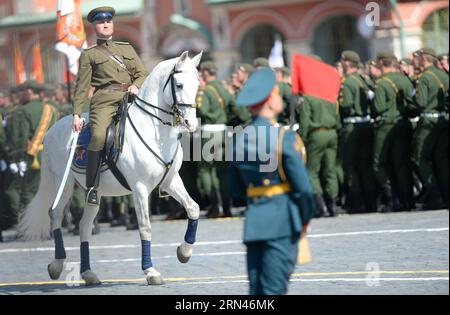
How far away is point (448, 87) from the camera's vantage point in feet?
59.3

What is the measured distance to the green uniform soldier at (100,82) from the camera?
494 inches

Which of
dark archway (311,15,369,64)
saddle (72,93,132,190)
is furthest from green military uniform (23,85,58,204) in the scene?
dark archway (311,15,369,64)

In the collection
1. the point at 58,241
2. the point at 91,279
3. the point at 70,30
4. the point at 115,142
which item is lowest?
the point at 91,279

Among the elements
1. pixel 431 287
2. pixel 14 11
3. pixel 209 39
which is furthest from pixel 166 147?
pixel 14 11

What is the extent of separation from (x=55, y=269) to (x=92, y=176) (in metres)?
0.99

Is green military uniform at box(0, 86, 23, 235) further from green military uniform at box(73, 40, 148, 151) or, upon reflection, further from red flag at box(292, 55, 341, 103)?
red flag at box(292, 55, 341, 103)

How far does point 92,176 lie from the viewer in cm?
1271

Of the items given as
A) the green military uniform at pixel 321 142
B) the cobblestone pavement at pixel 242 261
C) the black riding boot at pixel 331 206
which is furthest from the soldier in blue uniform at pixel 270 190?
the black riding boot at pixel 331 206

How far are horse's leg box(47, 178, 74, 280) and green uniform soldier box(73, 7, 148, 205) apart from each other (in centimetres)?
56

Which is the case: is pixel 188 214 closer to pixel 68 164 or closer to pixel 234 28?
pixel 68 164

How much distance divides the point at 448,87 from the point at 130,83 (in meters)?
6.56

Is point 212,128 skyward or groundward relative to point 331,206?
skyward

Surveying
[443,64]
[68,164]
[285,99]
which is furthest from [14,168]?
[68,164]

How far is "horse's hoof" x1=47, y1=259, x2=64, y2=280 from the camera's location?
42.1 ft
